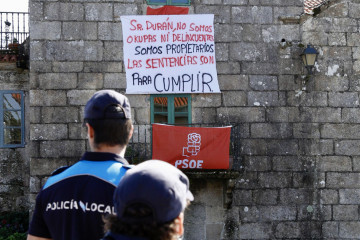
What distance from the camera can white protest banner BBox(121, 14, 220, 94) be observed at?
8797mm

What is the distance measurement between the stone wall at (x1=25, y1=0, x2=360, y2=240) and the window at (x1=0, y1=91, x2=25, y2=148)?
1674mm

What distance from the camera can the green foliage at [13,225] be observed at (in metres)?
8.61

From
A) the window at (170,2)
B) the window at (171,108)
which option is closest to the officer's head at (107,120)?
the window at (171,108)

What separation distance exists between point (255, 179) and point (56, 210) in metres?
6.43

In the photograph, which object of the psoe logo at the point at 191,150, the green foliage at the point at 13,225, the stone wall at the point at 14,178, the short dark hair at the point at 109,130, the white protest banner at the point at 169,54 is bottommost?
the green foliage at the point at 13,225

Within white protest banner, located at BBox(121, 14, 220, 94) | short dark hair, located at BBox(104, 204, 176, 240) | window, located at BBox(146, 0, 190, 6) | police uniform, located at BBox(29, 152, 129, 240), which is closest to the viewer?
short dark hair, located at BBox(104, 204, 176, 240)

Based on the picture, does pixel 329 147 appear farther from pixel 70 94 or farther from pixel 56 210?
pixel 56 210

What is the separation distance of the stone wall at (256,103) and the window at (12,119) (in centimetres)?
167

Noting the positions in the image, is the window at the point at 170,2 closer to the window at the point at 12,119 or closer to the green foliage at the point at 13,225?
the window at the point at 12,119

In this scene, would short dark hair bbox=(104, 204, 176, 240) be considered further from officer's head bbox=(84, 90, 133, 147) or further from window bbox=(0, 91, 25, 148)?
window bbox=(0, 91, 25, 148)

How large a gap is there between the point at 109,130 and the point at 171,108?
6.11 m

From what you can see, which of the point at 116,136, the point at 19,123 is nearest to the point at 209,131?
the point at 19,123

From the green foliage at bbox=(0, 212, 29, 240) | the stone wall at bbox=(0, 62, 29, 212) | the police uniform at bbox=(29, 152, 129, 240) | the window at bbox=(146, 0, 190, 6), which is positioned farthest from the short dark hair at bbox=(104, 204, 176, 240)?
the stone wall at bbox=(0, 62, 29, 212)

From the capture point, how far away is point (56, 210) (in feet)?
8.86
